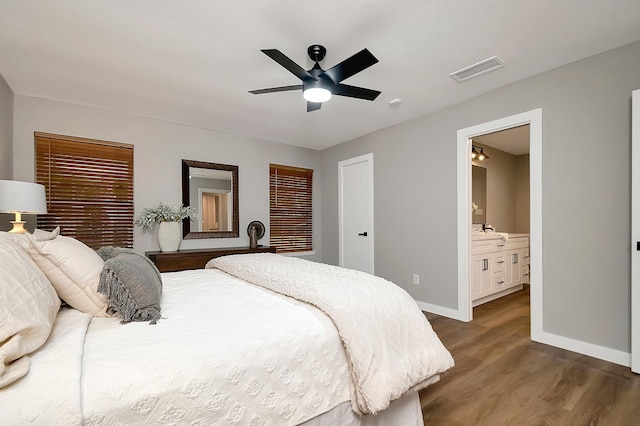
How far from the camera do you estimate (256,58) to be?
251 centimetres

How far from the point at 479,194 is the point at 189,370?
17.3 feet

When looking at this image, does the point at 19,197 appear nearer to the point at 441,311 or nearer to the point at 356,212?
the point at 356,212

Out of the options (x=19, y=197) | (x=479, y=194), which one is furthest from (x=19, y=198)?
(x=479, y=194)

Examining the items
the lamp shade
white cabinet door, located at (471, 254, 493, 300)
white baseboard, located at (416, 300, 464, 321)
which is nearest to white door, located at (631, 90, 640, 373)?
white baseboard, located at (416, 300, 464, 321)

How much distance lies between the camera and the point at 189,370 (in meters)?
0.98

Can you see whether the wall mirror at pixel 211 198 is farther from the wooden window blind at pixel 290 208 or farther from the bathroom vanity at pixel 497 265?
the bathroom vanity at pixel 497 265

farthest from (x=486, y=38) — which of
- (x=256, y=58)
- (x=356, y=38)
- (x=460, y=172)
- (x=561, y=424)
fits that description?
(x=561, y=424)

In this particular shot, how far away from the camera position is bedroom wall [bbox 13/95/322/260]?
3236 mm

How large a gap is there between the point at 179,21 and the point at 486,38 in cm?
216

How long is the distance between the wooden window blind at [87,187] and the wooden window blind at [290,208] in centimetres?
198

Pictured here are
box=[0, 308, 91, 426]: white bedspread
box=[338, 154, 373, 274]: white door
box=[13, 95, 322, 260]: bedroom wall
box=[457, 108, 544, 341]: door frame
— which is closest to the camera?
box=[0, 308, 91, 426]: white bedspread

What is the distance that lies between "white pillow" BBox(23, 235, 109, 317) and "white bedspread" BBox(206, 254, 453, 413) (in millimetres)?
853

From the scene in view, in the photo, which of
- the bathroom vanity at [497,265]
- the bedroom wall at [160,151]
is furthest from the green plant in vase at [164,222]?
the bathroom vanity at [497,265]

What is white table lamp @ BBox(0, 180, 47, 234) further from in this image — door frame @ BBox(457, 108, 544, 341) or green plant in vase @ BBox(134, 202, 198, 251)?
door frame @ BBox(457, 108, 544, 341)
